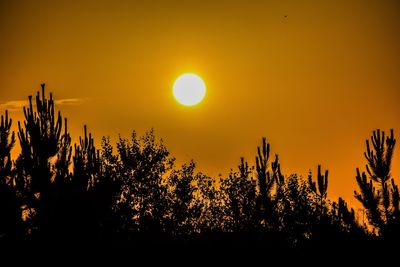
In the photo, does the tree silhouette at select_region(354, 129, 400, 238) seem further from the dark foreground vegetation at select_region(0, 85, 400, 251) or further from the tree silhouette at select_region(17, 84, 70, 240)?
the tree silhouette at select_region(17, 84, 70, 240)

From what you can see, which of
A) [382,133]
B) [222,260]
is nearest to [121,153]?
[222,260]

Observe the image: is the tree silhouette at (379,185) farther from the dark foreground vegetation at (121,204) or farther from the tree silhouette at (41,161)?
the tree silhouette at (41,161)

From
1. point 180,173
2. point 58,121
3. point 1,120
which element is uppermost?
point 180,173

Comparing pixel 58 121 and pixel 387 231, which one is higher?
pixel 58 121

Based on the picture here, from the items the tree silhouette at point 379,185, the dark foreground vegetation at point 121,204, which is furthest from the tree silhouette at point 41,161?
the tree silhouette at point 379,185

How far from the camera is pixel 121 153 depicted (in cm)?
4841

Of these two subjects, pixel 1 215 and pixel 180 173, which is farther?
pixel 180 173

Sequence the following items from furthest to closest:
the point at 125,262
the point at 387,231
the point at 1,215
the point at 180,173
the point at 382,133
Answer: the point at 180,173 → the point at 382,133 → the point at 125,262 → the point at 387,231 → the point at 1,215

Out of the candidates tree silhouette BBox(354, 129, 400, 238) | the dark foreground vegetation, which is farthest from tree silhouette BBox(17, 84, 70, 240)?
tree silhouette BBox(354, 129, 400, 238)

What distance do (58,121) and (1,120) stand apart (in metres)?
6.94

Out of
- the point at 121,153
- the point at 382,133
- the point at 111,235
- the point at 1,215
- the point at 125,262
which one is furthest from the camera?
the point at 121,153

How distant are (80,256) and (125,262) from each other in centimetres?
837

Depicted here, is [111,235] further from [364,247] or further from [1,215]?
[364,247]

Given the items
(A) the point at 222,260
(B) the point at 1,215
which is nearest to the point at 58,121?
(B) the point at 1,215
